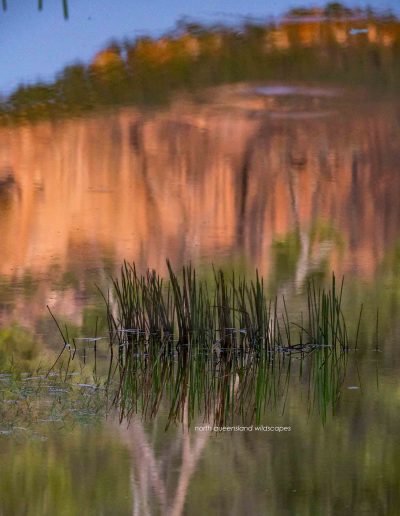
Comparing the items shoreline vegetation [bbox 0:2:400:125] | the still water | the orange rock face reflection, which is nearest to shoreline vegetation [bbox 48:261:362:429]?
the still water

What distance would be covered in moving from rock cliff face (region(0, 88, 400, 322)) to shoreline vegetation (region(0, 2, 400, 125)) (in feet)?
0.64

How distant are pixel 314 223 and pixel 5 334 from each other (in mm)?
4101

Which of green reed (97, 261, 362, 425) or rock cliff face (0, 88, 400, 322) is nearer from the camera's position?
green reed (97, 261, 362, 425)

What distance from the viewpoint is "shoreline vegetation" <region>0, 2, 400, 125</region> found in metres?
8.84

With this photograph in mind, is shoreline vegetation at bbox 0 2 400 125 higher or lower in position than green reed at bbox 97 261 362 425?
higher

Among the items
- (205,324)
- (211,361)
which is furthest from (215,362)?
(205,324)

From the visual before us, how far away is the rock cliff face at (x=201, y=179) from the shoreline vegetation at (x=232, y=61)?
0.19 metres

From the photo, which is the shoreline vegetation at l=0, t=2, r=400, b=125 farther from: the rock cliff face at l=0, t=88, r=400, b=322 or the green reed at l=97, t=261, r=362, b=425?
the green reed at l=97, t=261, r=362, b=425

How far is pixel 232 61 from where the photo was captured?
9086mm

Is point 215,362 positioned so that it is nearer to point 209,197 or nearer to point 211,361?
point 211,361

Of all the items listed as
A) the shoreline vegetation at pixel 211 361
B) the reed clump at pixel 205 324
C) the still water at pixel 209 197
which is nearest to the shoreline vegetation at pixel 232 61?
the still water at pixel 209 197

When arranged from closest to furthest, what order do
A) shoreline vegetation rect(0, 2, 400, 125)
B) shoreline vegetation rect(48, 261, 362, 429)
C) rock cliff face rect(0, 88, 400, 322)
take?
1. shoreline vegetation rect(48, 261, 362, 429)
2. rock cliff face rect(0, 88, 400, 322)
3. shoreline vegetation rect(0, 2, 400, 125)

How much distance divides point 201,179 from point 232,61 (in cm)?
100

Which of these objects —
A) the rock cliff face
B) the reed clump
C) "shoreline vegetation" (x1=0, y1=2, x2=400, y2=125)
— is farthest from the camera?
"shoreline vegetation" (x1=0, y1=2, x2=400, y2=125)
